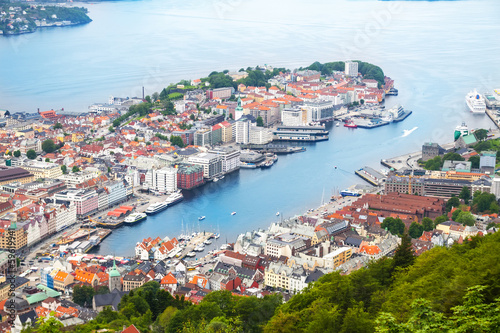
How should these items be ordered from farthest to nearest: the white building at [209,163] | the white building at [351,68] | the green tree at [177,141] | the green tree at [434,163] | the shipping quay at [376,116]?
→ the white building at [351,68] < the shipping quay at [376,116] < the green tree at [177,141] < the white building at [209,163] < the green tree at [434,163]

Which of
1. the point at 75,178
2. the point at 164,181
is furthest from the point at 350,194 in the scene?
the point at 75,178

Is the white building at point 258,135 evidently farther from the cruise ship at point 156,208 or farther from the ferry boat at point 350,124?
the cruise ship at point 156,208

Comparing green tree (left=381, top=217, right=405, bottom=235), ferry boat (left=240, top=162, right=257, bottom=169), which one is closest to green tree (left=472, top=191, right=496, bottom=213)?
green tree (left=381, top=217, right=405, bottom=235)

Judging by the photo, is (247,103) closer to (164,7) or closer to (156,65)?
(156,65)

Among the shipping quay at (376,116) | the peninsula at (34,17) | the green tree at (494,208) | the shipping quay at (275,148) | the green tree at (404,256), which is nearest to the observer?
the green tree at (404,256)

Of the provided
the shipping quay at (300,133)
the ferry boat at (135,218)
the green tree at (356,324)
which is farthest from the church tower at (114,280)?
the shipping quay at (300,133)
